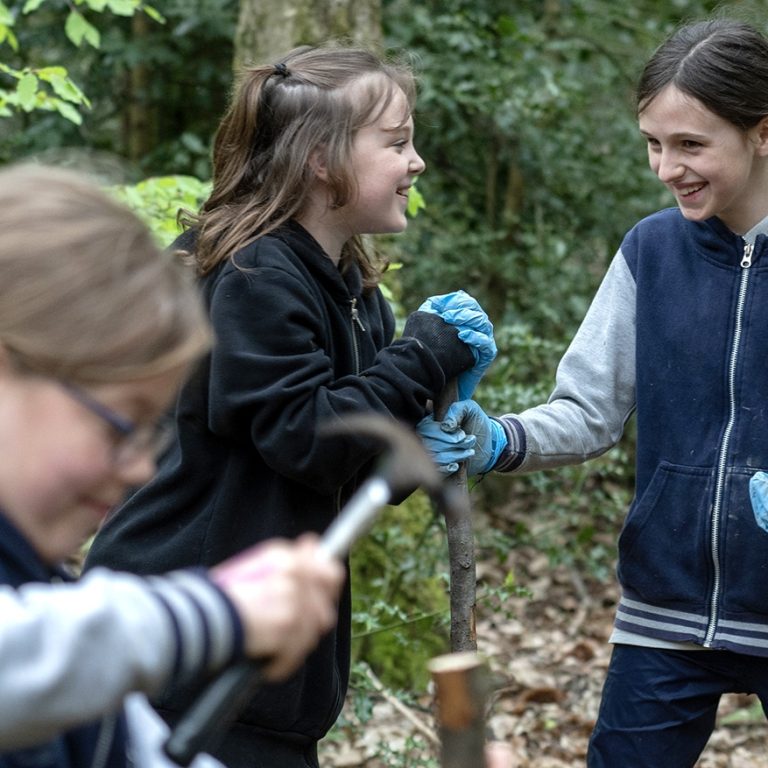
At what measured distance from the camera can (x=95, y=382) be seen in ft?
4.25

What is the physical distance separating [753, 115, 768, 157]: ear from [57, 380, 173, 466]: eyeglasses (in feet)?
6.42

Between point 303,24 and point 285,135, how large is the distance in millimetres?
2122

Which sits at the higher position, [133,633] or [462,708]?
[133,633]

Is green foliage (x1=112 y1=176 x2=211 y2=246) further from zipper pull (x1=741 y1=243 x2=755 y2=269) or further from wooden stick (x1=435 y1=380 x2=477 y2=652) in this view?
zipper pull (x1=741 y1=243 x2=755 y2=269)

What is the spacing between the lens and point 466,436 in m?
2.64

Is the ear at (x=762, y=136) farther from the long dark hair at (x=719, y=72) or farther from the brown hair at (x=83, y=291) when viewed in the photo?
the brown hair at (x=83, y=291)

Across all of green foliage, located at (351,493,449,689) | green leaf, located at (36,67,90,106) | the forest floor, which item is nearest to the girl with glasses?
the forest floor

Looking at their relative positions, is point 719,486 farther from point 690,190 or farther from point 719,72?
point 719,72

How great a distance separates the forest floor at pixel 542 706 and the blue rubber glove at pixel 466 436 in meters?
0.92

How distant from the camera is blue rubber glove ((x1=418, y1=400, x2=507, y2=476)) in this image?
260 cm

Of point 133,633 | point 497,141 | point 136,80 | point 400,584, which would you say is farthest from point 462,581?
point 136,80

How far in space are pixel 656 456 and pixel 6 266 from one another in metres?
1.92

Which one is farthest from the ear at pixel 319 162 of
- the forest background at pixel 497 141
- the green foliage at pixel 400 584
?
the forest background at pixel 497 141

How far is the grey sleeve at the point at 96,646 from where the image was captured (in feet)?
3.69
